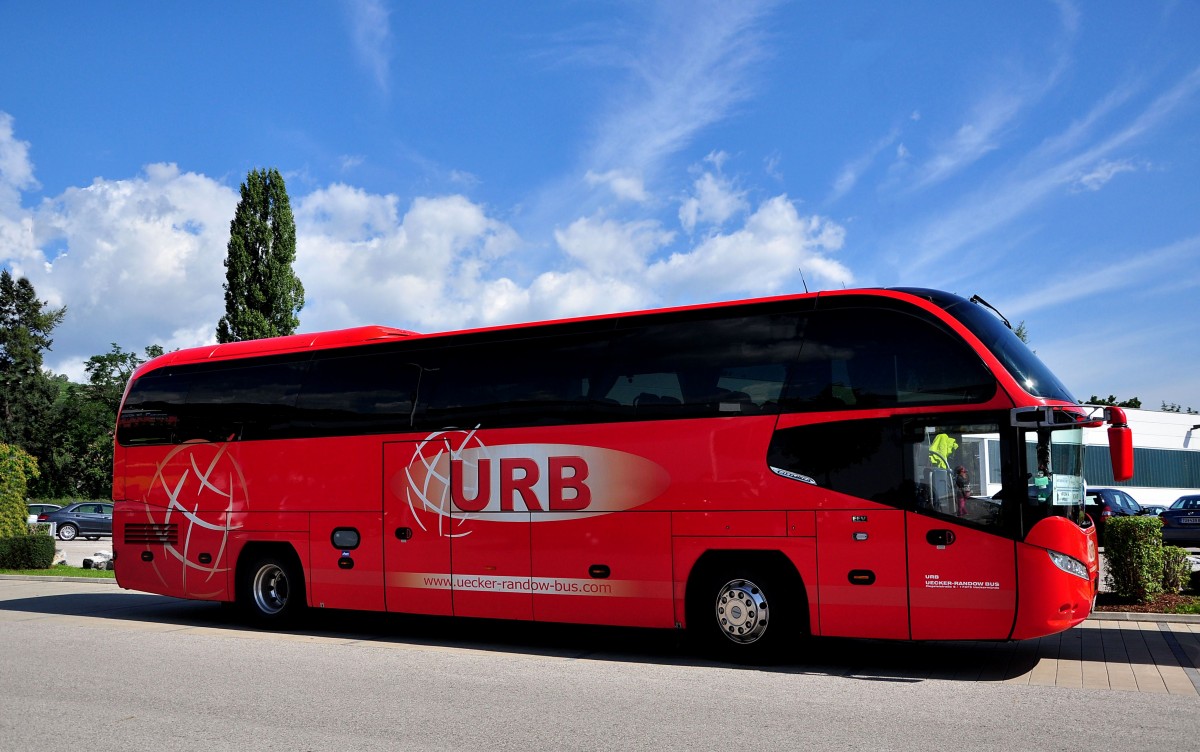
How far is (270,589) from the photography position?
1392cm

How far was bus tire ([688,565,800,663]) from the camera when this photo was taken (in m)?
10.1

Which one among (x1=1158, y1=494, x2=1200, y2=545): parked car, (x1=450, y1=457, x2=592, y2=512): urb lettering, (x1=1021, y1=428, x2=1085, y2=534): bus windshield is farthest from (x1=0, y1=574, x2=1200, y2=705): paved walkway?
(x1=1158, y1=494, x2=1200, y2=545): parked car

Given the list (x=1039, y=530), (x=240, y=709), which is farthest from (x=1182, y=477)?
(x=240, y=709)

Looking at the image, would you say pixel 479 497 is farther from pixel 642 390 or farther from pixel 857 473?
pixel 857 473

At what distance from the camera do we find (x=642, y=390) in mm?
10938

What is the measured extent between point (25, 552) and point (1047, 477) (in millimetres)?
23135

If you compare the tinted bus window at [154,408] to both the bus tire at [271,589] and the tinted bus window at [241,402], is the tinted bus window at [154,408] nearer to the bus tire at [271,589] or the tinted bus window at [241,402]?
the tinted bus window at [241,402]


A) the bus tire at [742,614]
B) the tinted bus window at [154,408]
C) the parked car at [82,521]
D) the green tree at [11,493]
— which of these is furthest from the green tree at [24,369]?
the bus tire at [742,614]

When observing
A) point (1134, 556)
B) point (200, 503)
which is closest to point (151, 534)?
point (200, 503)

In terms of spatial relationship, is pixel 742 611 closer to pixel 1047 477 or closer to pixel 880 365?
pixel 880 365

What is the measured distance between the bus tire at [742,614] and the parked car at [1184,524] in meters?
21.2

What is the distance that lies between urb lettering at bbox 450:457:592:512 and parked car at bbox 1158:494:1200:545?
856 inches

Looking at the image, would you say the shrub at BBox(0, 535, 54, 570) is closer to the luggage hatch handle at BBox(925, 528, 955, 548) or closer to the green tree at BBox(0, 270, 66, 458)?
the luggage hatch handle at BBox(925, 528, 955, 548)

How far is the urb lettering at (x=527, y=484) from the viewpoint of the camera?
1121cm
